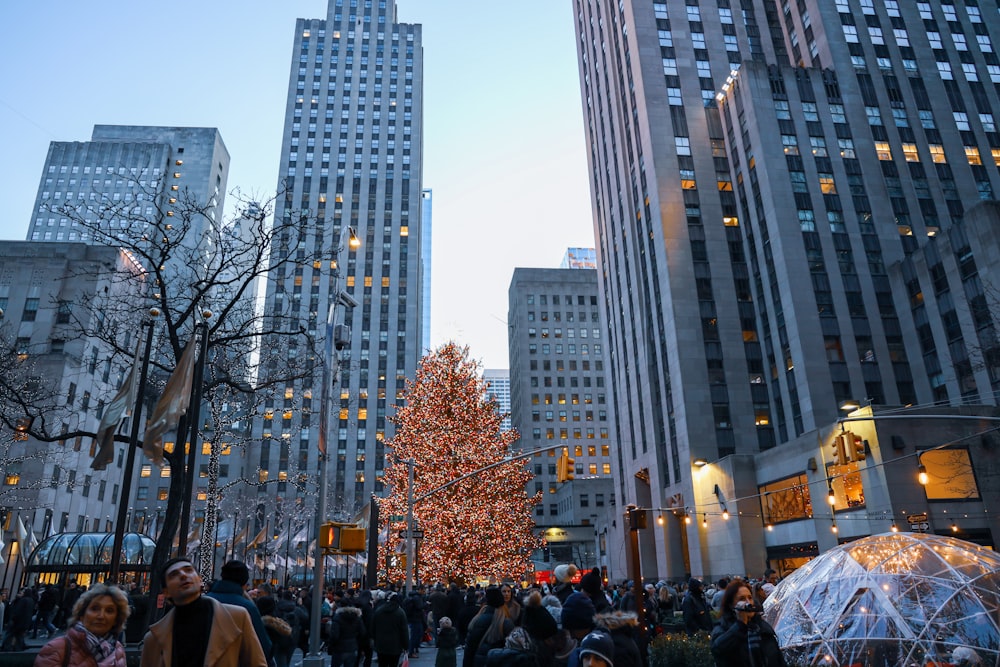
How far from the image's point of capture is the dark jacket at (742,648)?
7379mm

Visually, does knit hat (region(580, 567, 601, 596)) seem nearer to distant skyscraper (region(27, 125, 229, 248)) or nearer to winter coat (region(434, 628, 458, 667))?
winter coat (region(434, 628, 458, 667))

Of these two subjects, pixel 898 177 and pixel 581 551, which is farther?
pixel 581 551

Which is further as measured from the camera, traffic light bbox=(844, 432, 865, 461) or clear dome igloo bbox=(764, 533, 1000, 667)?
traffic light bbox=(844, 432, 865, 461)

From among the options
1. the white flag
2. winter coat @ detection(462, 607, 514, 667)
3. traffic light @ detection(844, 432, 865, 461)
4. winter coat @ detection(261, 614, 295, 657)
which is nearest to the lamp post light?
winter coat @ detection(261, 614, 295, 657)

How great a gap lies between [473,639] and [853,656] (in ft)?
21.9

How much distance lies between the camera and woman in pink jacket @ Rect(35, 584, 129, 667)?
19.0 ft

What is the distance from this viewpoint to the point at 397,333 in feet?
390

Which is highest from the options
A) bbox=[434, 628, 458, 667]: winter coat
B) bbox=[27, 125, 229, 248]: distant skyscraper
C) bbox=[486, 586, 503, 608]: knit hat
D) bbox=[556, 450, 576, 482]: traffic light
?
bbox=[27, 125, 229, 248]: distant skyscraper

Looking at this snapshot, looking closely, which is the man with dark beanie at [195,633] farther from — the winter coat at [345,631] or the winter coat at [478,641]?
the winter coat at [345,631]

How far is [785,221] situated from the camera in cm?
5653

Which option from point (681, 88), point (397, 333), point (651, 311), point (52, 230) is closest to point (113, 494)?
point (397, 333)

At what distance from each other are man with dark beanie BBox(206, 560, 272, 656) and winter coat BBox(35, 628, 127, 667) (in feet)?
3.09

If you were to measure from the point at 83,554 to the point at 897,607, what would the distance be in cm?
3787

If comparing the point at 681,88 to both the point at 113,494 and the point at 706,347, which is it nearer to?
the point at 706,347
